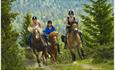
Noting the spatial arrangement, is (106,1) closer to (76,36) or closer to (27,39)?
(76,36)

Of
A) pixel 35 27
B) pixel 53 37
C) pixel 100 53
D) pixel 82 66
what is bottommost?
pixel 82 66

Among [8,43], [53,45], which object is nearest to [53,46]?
[53,45]

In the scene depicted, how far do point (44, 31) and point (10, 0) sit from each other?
0.51 m

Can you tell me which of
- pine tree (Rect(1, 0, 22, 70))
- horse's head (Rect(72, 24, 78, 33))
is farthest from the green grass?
horse's head (Rect(72, 24, 78, 33))

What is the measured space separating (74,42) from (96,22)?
1.10 ft

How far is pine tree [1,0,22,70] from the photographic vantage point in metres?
6.08

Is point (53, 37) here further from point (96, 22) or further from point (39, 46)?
point (96, 22)

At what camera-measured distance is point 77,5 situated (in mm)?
6227

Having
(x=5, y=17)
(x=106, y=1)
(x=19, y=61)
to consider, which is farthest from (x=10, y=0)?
(x=106, y=1)

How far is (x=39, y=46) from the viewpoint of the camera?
6164 millimetres

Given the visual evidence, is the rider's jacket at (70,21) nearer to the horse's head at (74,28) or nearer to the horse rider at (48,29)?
the horse's head at (74,28)

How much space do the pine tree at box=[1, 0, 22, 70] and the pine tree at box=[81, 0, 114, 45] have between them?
0.79 metres

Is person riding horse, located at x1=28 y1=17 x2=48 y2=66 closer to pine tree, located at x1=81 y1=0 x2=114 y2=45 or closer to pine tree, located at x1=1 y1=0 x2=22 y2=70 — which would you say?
pine tree, located at x1=1 y1=0 x2=22 y2=70

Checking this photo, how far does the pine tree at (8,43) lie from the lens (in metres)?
6.08
